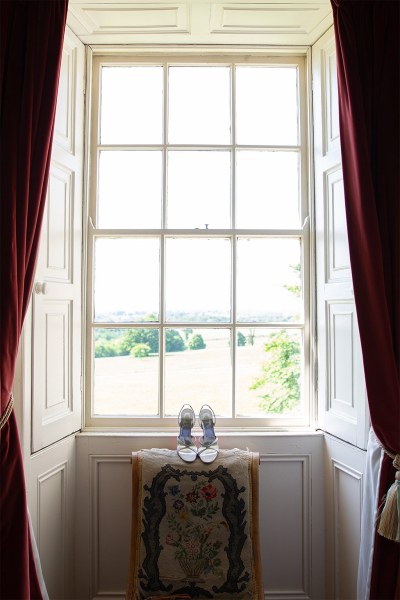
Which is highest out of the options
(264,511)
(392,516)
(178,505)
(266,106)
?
(266,106)

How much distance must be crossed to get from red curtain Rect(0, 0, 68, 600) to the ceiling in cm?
30

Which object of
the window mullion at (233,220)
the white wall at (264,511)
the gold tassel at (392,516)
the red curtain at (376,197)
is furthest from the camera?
the window mullion at (233,220)

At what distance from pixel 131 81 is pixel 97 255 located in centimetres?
93

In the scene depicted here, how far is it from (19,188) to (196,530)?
59.6 inches

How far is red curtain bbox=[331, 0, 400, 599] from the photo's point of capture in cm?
155

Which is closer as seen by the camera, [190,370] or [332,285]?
[332,285]

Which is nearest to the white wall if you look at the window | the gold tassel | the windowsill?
the windowsill

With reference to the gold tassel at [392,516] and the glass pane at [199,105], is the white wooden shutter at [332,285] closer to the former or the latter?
the gold tassel at [392,516]

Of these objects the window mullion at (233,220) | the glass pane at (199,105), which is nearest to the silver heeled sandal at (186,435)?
the window mullion at (233,220)

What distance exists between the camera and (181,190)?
2205 millimetres

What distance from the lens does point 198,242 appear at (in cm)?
220

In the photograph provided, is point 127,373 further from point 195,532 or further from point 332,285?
point 332,285

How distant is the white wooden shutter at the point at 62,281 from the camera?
1783mm

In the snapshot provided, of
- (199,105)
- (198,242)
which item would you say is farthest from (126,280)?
(199,105)
